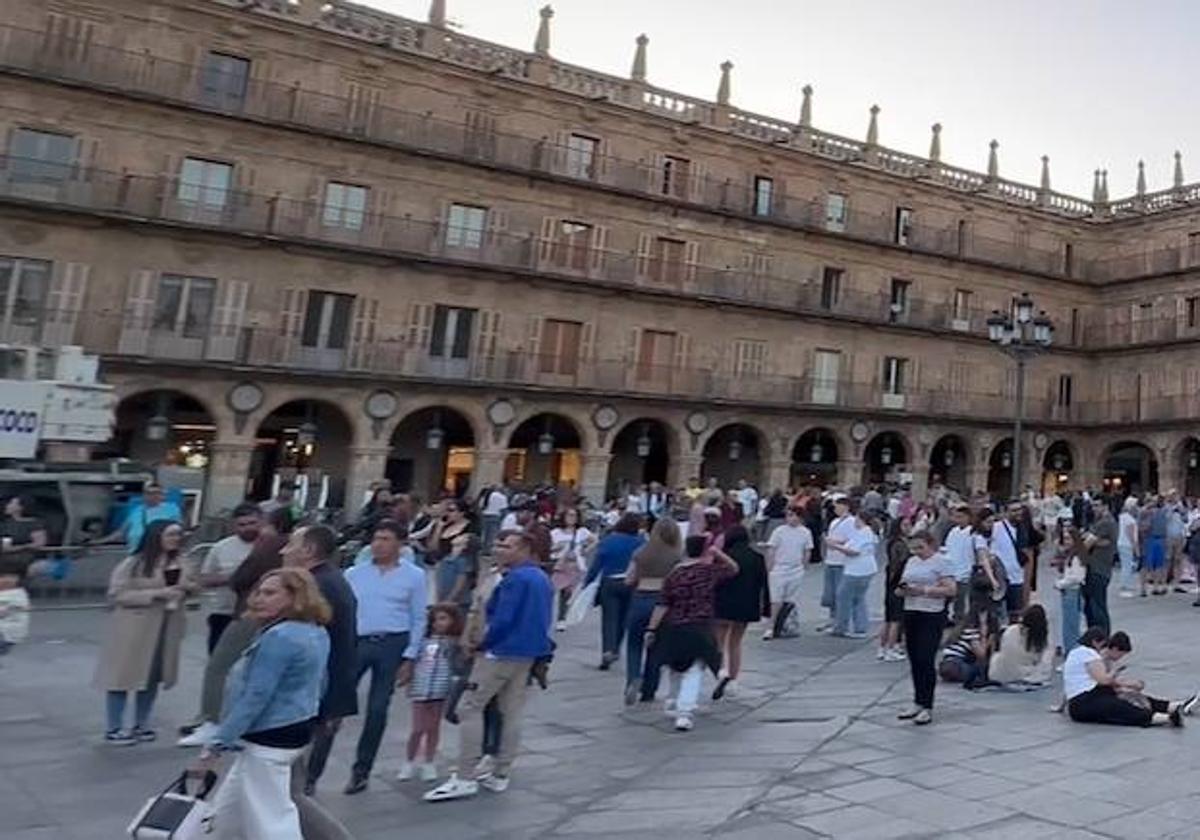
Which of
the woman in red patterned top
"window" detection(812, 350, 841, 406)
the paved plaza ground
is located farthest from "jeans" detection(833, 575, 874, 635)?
"window" detection(812, 350, 841, 406)

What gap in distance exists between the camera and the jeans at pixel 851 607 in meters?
11.6

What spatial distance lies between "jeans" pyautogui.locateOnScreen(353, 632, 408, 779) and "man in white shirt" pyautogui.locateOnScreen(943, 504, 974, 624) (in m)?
6.29

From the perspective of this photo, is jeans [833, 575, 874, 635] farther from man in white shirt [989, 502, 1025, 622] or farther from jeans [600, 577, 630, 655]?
jeans [600, 577, 630, 655]

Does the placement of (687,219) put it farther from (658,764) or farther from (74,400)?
(658,764)

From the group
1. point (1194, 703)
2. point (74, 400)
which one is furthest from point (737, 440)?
point (1194, 703)

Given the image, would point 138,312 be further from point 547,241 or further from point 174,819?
point 174,819

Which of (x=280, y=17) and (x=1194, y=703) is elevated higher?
(x=280, y=17)

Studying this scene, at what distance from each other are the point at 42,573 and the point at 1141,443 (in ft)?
121

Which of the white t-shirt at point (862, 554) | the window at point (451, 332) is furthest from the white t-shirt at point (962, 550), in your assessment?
the window at point (451, 332)

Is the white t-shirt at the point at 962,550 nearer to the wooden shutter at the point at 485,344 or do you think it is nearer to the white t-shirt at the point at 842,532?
the white t-shirt at the point at 842,532

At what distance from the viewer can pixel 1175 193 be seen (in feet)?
126

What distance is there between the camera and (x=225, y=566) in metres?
7.08

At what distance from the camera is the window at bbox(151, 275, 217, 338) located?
24.0 metres

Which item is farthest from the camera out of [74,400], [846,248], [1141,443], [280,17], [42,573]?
[1141,443]
